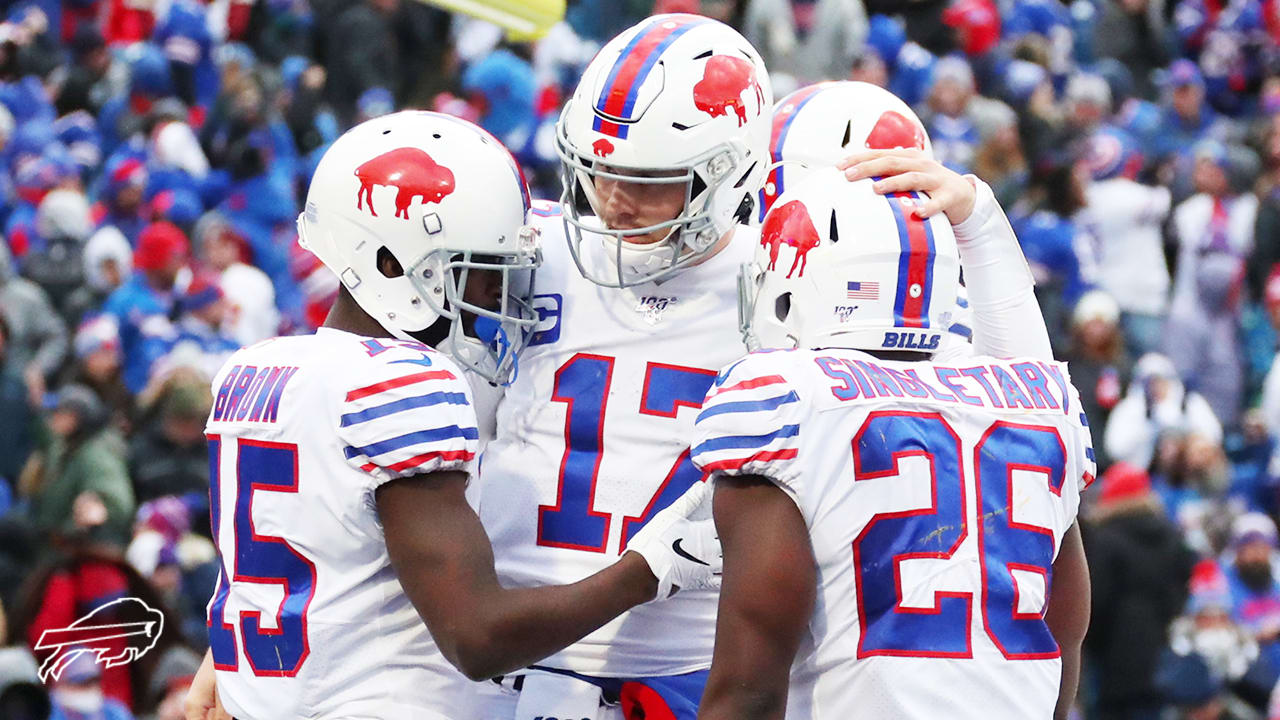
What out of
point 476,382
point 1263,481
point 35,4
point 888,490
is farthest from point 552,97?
point 888,490

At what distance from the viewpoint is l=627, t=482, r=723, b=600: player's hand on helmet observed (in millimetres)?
3287

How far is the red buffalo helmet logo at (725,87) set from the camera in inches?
145

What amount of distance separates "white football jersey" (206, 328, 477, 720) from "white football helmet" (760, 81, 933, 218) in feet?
4.05

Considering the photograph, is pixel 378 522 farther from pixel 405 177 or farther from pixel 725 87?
pixel 725 87

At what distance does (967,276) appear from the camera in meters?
3.65

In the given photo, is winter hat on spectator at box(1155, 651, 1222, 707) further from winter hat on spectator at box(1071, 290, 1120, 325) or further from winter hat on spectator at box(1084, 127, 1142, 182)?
winter hat on spectator at box(1084, 127, 1142, 182)

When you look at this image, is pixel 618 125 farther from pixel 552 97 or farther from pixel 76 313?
pixel 552 97

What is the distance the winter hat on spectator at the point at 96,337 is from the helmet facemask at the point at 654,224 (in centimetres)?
502

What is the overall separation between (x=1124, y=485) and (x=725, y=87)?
464 cm

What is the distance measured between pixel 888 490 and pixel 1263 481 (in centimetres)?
758

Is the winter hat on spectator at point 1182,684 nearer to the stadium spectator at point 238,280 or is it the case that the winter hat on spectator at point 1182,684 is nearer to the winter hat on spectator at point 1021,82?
the stadium spectator at point 238,280

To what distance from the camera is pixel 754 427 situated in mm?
2928

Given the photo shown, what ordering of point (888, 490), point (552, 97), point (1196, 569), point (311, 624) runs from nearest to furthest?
point (888, 490), point (311, 624), point (1196, 569), point (552, 97)

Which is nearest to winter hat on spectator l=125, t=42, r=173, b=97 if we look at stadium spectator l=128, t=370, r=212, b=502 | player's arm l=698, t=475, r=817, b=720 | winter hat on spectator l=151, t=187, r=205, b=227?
winter hat on spectator l=151, t=187, r=205, b=227
